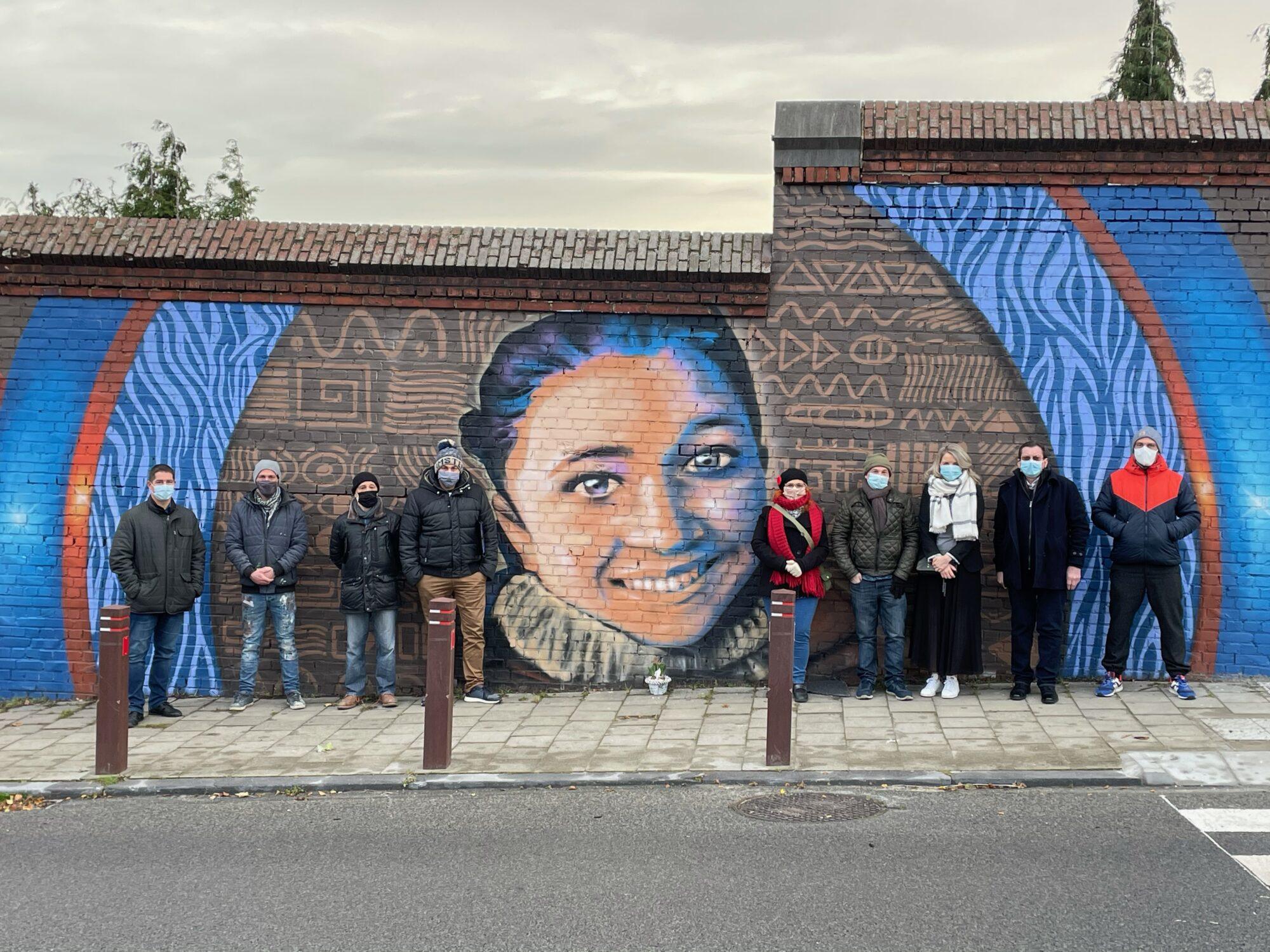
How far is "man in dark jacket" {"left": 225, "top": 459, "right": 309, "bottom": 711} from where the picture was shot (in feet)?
32.4

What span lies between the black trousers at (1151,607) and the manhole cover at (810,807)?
3261 mm

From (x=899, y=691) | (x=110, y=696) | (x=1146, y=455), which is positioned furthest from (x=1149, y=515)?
(x=110, y=696)

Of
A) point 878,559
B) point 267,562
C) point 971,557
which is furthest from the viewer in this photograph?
point 267,562

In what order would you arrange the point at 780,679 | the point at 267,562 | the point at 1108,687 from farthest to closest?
1. the point at 267,562
2. the point at 1108,687
3. the point at 780,679

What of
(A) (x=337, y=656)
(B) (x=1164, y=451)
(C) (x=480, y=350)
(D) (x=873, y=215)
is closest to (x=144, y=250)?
(C) (x=480, y=350)

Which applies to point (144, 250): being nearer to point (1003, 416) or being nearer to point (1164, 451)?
point (1003, 416)

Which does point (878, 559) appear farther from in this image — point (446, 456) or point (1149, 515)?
point (446, 456)

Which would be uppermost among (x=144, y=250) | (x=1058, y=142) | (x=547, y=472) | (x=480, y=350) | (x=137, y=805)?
(x=1058, y=142)

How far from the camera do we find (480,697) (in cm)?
994

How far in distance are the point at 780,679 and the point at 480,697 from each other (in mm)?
3022

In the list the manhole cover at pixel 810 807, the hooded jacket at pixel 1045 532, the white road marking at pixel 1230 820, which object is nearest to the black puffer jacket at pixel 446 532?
the manhole cover at pixel 810 807

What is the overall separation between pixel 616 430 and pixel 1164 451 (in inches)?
168

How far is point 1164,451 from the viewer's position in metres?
9.74

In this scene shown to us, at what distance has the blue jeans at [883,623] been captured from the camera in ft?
31.5
